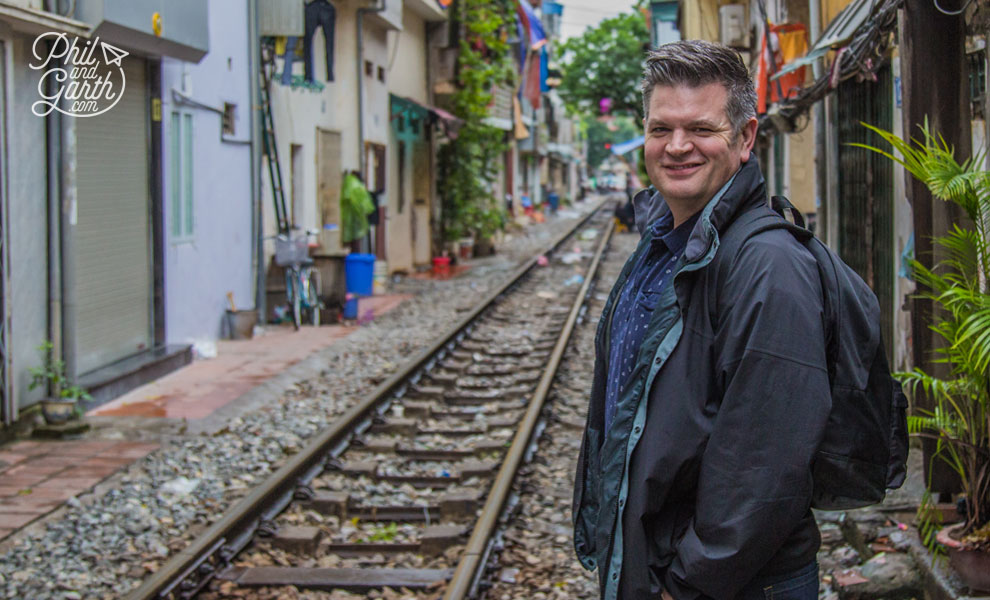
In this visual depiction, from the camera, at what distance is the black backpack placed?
2121 millimetres

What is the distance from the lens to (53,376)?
8.15m

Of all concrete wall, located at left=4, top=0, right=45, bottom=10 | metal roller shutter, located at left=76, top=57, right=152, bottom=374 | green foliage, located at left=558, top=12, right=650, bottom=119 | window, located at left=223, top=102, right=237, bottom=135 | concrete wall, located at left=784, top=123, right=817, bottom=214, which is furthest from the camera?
green foliage, located at left=558, top=12, right=650, bottom=119

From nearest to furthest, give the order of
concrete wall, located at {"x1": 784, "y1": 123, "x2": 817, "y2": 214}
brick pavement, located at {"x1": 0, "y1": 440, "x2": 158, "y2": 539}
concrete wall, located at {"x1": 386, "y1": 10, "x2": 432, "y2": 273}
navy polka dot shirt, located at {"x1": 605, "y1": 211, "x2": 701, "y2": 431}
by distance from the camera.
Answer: navy polka dot shirt, located at {"x1": 605, "y1": 211, "x2": 701, "y2": 431} < brick pavement, located at {"x1": 0, "y1": 440, "x2": 158, "y2": 539} < concrete wall, located at {"x1": 784, "y1": 123, "x2": 817, "y2": 214} < concrete wall, located at {"x1": 386, "y1": 10, "x2": 432, "y2": 273}

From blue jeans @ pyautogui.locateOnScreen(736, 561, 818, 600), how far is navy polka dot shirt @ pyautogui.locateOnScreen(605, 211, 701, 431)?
0.45 m

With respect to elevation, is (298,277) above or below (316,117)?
below

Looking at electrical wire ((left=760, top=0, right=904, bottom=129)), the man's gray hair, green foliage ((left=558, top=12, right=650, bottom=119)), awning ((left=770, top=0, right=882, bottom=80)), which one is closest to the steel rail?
the man's gray hair

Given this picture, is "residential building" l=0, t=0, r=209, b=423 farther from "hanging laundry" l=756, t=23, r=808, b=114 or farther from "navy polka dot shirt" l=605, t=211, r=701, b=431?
"navy polka dot shirt" l=605, t=211, r=701, b=431

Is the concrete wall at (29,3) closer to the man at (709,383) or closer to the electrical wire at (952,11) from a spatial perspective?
the electrical wire at (952,11)

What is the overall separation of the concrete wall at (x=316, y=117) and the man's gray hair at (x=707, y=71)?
12.6 m

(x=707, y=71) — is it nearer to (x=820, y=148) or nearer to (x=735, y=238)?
(x=735, y=238)

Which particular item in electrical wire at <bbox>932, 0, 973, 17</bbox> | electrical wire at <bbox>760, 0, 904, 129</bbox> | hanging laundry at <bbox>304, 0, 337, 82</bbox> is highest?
hanging laundry at <bbox>304, 0, 337, 82</bbox>

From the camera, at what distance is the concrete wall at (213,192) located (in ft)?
36.6
